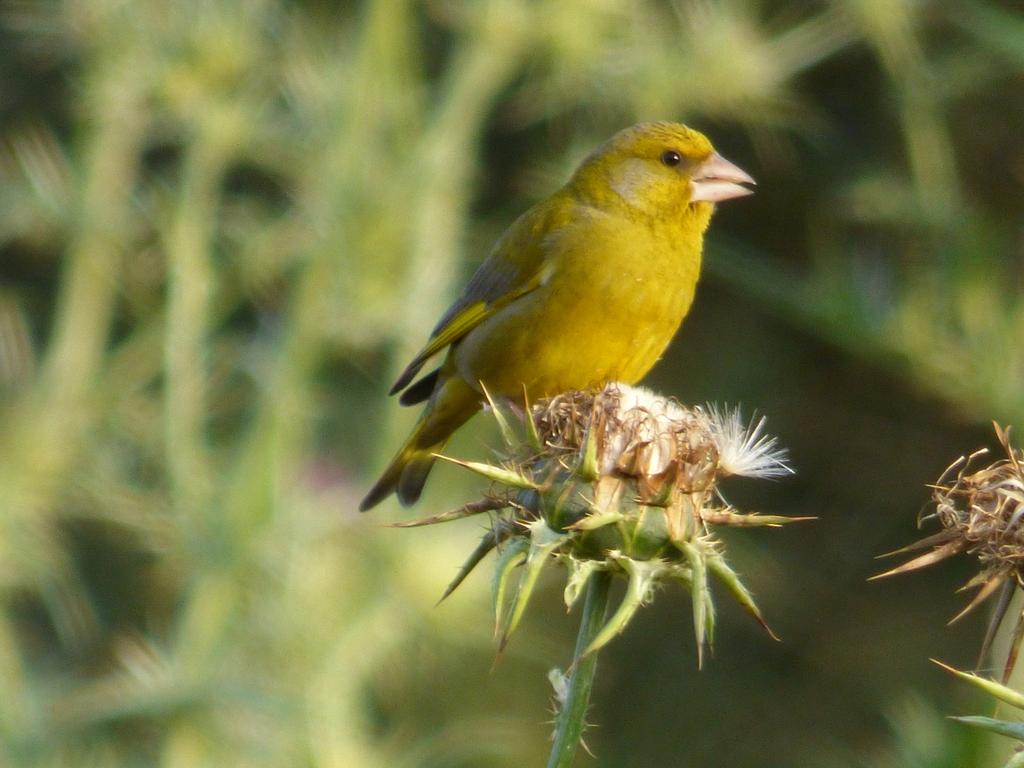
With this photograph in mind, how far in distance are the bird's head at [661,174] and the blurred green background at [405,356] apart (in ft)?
5.50

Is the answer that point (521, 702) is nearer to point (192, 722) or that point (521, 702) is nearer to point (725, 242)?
point (725, 242)

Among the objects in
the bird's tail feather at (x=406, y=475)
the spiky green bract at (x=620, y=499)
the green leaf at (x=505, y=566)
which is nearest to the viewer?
the green leaf at (x=505, y=566)

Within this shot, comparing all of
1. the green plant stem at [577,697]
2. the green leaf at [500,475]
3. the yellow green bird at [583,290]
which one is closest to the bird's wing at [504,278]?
the yellow green bird at [583,290]

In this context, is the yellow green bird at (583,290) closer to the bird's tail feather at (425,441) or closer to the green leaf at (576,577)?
the bird's tail feather at (425,441)

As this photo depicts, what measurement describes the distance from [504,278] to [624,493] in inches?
84.6

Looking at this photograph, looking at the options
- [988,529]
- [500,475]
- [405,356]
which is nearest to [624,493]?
[500,475]

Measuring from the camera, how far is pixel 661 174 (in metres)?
5.60

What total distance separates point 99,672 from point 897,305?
5.41 metres

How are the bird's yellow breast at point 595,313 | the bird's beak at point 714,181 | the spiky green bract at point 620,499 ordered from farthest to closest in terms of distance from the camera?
the bird's beak at point 714,181 → the bird's yellow breast at point 595,313 → the spiky green bract at point 620,499

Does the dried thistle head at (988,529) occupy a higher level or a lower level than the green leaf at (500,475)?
higher

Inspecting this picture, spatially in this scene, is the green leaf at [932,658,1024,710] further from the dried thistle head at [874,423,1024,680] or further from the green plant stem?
the green plant stem

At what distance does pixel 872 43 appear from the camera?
10.2 meters

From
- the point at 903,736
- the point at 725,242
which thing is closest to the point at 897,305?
the point at 725,242

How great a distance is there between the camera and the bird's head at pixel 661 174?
5.50m
